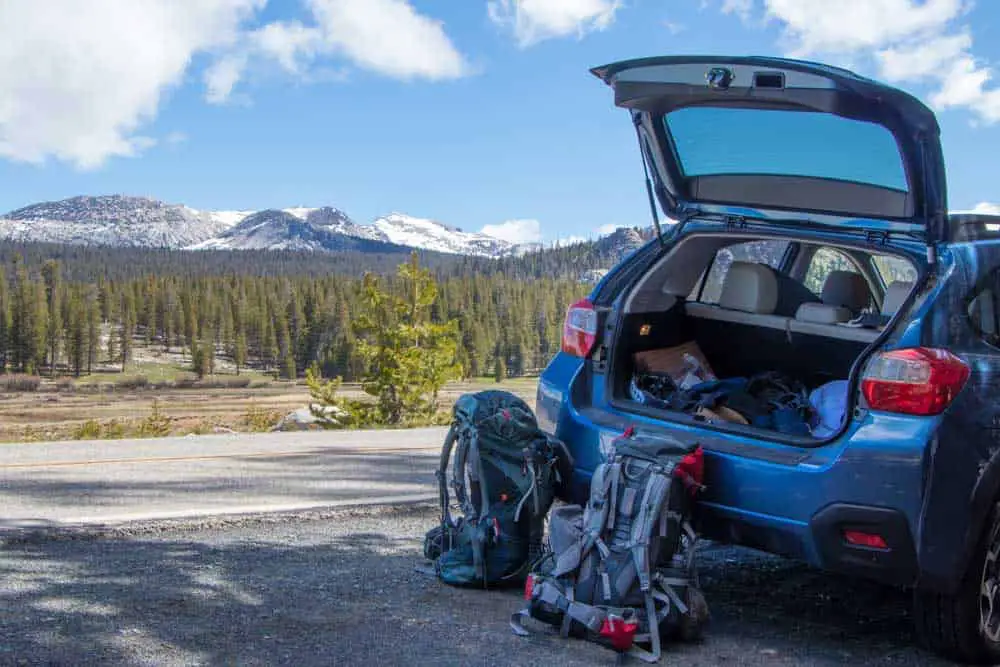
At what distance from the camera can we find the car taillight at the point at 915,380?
3.69 meters

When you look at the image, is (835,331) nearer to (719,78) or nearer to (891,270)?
(891,270)

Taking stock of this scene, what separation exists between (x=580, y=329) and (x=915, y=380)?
5.59 feet

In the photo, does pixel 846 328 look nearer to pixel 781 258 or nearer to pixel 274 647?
pixel 781 258

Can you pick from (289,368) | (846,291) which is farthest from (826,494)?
(289,368)

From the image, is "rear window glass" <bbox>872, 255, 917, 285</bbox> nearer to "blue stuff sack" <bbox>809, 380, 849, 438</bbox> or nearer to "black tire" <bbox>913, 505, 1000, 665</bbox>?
"blue stuff sack" <bbox>809, 380, 849, 438</bbox>

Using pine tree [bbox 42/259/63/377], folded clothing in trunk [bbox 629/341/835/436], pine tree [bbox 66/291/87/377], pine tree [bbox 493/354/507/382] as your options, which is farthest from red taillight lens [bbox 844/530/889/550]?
pine tree [bbox 66/291/87/377]

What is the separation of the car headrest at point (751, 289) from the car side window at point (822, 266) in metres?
0.44

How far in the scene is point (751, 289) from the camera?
Result: 18.5 ft

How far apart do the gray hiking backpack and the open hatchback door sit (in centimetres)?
135

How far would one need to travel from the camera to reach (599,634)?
387cm

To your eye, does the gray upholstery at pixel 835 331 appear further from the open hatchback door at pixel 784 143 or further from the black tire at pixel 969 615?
the black tire at pixel 969 615

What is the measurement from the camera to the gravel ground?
371 centimetres

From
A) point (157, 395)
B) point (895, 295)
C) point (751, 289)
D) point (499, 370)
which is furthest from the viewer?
point (499, 370)

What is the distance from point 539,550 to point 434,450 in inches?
241
